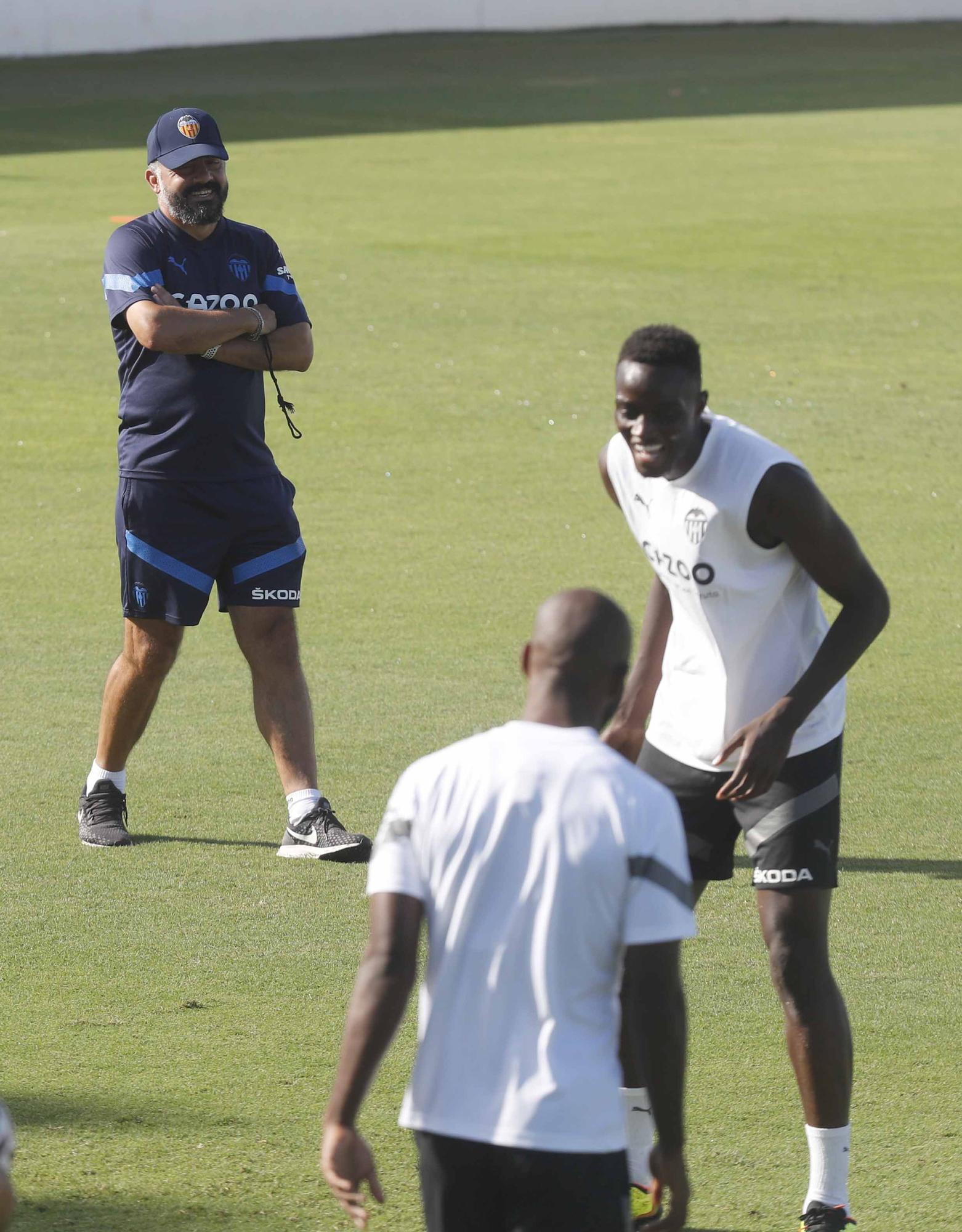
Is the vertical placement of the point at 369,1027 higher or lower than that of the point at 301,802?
higher

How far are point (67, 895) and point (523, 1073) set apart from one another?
363 centimetres

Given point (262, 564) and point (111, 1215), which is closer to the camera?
point (111, 1215)

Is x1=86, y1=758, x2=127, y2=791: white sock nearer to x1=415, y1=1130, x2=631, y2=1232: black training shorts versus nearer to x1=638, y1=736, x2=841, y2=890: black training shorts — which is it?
x1=638, y1=736, x2=841, y2=890: black training shorts

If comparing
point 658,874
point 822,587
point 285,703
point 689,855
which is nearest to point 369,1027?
point 658,874

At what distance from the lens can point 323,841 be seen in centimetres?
667

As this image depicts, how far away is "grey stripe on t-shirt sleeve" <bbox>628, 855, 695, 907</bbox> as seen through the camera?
3.02 metres

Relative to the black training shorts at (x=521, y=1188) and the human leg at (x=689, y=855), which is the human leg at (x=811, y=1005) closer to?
the human leg at (x=689, y=855)

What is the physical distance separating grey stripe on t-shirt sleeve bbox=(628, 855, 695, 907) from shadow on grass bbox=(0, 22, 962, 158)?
27.0m

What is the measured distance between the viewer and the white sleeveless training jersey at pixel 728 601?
4379 millimetres

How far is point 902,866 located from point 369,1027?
3897 millimetres

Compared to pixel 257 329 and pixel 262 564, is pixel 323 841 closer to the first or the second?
pixel 262 564

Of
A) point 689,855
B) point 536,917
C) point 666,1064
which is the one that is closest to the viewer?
point 536,917

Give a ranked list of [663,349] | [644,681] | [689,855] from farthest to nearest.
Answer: [644,681] → [689,855] → [663,349]

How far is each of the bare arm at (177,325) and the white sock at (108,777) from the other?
1.49 meters
